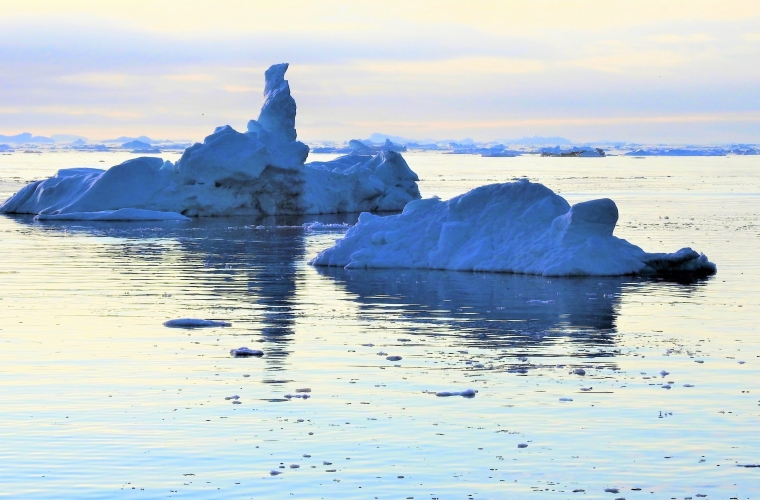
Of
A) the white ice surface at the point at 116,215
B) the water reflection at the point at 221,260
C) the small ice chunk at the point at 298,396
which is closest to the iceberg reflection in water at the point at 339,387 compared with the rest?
the small ice chunk at the point at 298,396

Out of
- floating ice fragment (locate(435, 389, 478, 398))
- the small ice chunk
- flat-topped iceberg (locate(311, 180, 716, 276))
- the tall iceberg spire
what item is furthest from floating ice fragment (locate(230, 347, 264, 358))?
the tall iceberg spire

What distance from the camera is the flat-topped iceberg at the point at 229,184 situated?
46.0 m

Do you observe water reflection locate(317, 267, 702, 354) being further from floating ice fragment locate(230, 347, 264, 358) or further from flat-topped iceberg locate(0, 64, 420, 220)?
flat-topped iceberg locate(0, 64, 420, 220)

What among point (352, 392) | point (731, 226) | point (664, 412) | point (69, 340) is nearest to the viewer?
point (664, 412)

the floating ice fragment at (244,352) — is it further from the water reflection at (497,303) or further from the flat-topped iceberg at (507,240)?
the flat-topped iceberg at (507,240)

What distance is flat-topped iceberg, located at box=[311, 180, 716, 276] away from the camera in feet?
79.0

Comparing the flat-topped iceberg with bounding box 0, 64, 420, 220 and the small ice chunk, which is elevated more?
the flat-topped iceberg with bounding box 0, 64, 420, 220

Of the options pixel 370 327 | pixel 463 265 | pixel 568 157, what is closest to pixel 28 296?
pixel 370 327

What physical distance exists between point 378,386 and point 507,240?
13.5 m

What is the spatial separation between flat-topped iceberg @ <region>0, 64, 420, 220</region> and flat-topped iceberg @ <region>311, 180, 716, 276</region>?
19.7 m

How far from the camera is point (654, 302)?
20.1 meters

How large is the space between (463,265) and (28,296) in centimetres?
946

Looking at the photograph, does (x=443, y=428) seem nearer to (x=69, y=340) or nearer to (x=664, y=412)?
(x=664, y=412)

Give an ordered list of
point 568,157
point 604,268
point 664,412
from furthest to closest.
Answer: point 568,157, point 604,268, point 664,412
